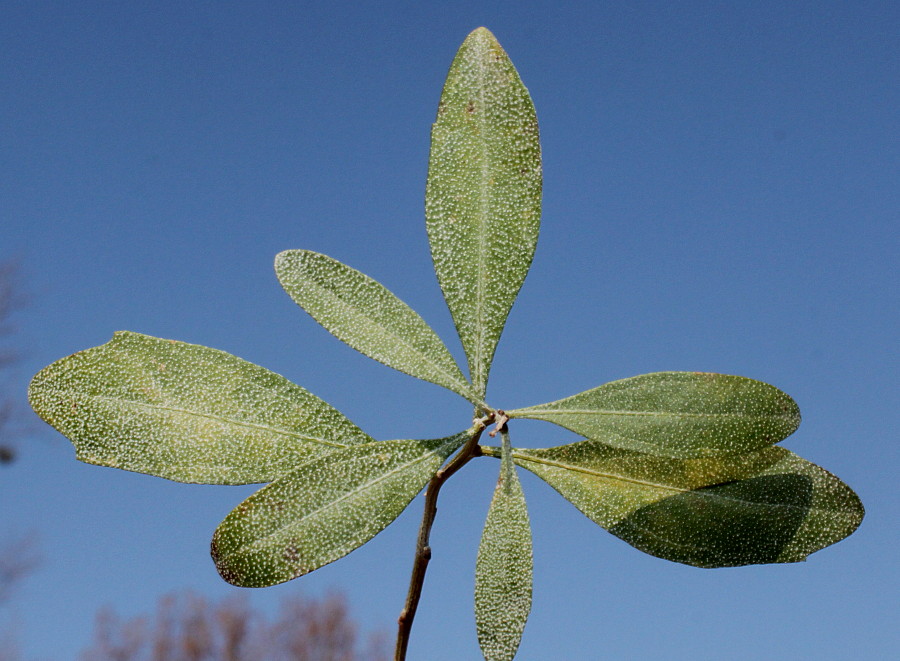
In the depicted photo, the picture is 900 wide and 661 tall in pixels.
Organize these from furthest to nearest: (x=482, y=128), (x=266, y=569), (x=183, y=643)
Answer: (x=183, y=643) → (x=482, y=128) → (x=266, y=569)

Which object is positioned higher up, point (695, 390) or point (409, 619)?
point (695, 390)

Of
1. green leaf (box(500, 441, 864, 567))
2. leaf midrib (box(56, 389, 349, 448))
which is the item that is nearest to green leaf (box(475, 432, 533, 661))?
green leaf (box(500, 441, 864, 567))

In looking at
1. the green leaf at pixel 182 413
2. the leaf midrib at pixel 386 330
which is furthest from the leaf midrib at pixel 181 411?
the leaf midrib at pixel 386 330

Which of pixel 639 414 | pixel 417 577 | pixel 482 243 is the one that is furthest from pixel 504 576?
pixel 482 243

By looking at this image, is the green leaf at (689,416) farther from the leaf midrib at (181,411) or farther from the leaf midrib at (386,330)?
the leaf midrib at (181,411)

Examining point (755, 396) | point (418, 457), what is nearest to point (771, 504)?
point (755, 396)

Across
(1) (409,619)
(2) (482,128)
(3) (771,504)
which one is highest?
(2) (482,128)

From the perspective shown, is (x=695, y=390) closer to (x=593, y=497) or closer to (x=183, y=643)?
(x=593, y=497)
